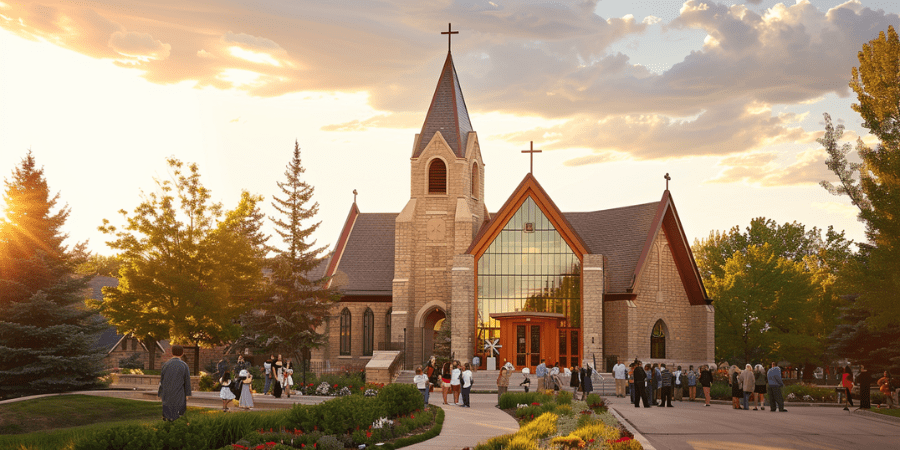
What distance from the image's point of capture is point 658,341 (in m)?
42.8

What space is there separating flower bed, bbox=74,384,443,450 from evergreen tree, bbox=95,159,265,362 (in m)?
18.6

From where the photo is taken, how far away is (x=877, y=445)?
1598 centimetres

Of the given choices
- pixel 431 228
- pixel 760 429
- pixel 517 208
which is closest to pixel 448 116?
pixel 431 228

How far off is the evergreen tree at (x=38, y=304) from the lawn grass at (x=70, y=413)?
3.63 m

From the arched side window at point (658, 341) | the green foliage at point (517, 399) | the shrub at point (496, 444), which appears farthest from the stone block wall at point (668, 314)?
the shrub at point (496, 444)

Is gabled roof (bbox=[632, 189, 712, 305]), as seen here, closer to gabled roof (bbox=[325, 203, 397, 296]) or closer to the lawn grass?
gabled roof (bbox=[325, 203, 397, 296])

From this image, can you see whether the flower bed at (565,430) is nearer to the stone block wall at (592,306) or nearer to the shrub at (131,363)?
the stone block wall at (592,306)

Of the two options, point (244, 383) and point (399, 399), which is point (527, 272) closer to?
point (244, 383)

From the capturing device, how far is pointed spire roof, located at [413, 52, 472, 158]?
44.5 meters

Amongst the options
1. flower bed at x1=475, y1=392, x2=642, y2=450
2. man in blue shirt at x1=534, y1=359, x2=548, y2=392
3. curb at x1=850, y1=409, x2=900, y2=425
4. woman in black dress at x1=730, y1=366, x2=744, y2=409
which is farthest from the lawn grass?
curb at x1=850, y1=409, x2=900, y2=425

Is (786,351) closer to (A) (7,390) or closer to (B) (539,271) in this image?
(B) (539,271)

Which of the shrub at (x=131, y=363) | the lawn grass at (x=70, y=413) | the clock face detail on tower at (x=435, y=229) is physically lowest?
the shrub at (x=131, y=363)

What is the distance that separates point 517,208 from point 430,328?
8.67m

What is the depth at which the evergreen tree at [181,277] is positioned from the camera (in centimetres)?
3369
